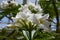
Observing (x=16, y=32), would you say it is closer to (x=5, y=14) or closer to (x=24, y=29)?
(x=24, y=29)

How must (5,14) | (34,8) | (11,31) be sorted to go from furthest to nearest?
(5,14)
(34,8)
(11,31)

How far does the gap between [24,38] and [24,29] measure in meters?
0.03

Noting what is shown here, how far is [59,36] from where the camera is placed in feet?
2.04

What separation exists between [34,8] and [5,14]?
18 centimetres

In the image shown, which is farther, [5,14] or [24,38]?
[5,14]

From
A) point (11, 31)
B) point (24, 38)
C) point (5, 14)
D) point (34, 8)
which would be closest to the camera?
point (24, 38)

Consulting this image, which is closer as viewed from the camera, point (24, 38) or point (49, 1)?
point (24, 38)

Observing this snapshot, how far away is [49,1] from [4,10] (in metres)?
0.25

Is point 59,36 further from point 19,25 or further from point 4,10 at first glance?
point 4,10

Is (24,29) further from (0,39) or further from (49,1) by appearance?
(49,1)

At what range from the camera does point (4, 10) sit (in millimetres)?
925

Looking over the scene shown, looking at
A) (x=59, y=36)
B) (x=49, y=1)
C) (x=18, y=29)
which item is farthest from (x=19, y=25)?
(x=49, y=1)

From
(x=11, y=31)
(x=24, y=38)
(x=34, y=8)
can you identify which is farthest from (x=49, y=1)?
(x=24, y=38)

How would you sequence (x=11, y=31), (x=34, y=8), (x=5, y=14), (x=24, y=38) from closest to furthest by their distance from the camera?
(x=24, y=38), (x=11, y=31), (x=34, y=8), (x=5, y=14)
